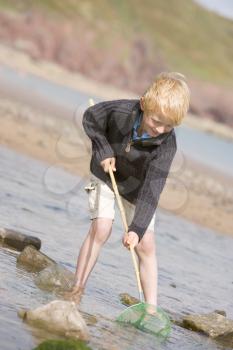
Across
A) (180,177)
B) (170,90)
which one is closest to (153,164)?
(170,90)

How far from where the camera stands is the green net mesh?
7.29 metres

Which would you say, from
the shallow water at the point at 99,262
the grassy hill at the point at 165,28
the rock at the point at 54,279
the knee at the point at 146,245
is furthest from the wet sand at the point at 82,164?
the grassy hill at the point at 165,28

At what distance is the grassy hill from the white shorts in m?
78.2

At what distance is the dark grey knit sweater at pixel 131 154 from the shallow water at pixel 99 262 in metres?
0.85

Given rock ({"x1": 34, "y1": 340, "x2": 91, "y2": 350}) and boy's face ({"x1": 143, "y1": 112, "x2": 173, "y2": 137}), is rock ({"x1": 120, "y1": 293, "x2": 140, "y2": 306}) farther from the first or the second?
rock ({"x1": 34, "y1": 340, "x2": 91, "y2": 350})

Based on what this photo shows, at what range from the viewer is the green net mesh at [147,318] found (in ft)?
23.9

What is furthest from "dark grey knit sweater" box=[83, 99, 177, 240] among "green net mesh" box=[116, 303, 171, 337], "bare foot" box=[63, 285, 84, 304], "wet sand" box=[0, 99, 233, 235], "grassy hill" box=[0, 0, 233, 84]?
"grassy hill" box=[0, 0, 233, 84]

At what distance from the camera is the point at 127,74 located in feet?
260

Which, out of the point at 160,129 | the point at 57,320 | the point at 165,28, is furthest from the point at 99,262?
the point at 165,28

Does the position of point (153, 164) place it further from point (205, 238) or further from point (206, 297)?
point (205, 238)

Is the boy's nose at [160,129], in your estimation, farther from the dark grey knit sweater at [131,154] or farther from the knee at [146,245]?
the knee at [146,245]

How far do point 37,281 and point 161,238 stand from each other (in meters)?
4.66

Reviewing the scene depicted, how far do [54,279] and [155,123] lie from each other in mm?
1495

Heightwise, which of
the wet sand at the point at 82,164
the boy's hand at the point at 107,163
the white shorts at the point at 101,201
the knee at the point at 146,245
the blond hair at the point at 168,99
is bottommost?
the wet sand at the point at 82,164
